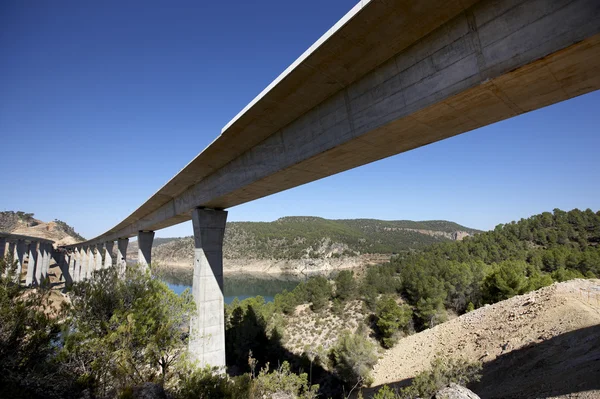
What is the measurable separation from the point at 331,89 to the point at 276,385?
943cm

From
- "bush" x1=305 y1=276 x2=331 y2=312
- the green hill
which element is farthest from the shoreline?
"bush" x1=305 y1=276 x2=331 y2=312

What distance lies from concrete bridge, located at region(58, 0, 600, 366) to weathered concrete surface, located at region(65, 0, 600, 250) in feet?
0.05

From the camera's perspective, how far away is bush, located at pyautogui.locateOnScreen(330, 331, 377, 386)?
16.5 metres

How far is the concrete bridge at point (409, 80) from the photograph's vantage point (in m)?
3.25

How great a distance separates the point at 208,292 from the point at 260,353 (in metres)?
12.1

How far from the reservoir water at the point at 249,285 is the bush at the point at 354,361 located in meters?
44.5

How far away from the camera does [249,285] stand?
8481 centimetres

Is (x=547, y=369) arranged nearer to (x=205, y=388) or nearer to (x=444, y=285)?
(x=205, y=388)

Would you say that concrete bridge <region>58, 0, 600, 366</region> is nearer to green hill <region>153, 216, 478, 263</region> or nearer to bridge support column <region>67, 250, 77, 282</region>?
bridge support column <region>67, 250, 77, 282</region>

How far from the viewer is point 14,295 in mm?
6656

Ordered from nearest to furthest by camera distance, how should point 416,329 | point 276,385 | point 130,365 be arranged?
1. point 130,365
2. point 276,385
3. point 416,329

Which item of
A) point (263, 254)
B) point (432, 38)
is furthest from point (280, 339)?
point (263, 254)

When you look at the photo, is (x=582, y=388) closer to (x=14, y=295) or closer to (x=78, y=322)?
(x=78, y=322)

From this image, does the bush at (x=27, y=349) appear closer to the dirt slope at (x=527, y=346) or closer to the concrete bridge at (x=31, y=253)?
the dirt slope at (x=527, y=346)
